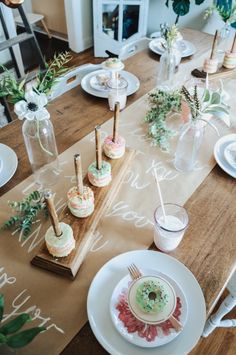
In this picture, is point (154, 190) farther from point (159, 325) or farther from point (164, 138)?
point (159, 325)

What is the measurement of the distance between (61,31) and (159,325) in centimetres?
421

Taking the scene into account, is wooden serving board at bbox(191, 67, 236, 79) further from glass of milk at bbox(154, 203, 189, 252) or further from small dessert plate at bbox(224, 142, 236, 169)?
glass of milk at bbox(154, 203, 189, 252)

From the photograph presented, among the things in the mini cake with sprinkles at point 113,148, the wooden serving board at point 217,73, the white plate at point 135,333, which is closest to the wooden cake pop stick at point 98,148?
the mini cake with sprinkles at point 113,148

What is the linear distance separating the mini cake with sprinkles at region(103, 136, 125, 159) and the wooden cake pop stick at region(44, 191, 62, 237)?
38 centimetres

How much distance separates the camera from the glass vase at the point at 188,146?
1019 mm

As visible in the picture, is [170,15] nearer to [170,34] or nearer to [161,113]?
[170,34]

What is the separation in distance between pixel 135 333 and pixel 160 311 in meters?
0.07

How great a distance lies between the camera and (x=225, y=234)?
89cm

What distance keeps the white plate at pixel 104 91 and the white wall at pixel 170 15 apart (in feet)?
6.08

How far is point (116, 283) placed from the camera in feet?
2.50

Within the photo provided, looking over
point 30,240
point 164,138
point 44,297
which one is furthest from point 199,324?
point 164,138

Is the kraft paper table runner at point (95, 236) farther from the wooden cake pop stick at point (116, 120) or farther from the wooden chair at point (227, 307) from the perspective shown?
the wooden chair at point (227, 307)

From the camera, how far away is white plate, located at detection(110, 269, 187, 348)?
0.66m

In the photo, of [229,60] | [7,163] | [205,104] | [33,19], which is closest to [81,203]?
[7,163]
